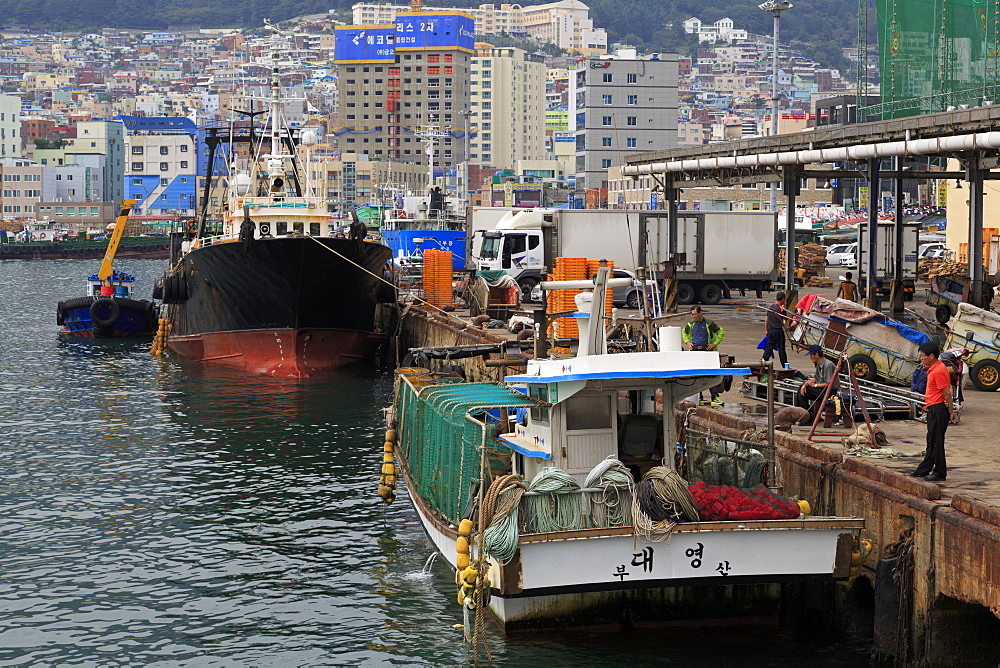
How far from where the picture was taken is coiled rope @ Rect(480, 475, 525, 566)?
1255 centimetres

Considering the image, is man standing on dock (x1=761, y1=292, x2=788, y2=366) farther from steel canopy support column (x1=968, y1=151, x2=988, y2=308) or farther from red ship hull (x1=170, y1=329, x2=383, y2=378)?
red ship hull (x1=170, y1=329, x2=383, y2=378)

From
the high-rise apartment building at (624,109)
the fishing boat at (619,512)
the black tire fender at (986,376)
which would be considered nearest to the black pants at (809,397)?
the fishing boat at (619,512)

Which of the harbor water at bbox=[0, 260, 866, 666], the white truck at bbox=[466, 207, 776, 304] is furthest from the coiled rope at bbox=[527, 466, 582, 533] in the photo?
the white truck at bbox=[466, 207, 776, 304]

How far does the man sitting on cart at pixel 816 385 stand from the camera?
59.1ft

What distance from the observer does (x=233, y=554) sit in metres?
18.2

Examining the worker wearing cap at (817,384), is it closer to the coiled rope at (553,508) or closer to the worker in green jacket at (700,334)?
the worker in green jacket at (700,334)

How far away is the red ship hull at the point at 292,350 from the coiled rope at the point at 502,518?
2376 centimetres

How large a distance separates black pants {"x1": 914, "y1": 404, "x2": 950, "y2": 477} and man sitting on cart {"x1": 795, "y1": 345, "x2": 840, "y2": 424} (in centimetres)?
407

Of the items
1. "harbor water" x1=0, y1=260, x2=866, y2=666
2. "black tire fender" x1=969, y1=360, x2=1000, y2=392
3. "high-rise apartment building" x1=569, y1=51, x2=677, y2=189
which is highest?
"high-rise apartment building" x1=569, y1=51, x2=677, y2=189

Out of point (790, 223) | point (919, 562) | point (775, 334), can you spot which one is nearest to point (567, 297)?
point (790, 223)

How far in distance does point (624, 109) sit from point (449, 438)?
13968 centimetres

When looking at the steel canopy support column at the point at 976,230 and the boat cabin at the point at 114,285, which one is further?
the boat cabin at the point at 114,285

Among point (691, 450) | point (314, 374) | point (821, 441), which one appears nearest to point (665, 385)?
point (691, 450)

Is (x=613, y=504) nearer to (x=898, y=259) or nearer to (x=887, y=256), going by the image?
(x=898, y=259)
